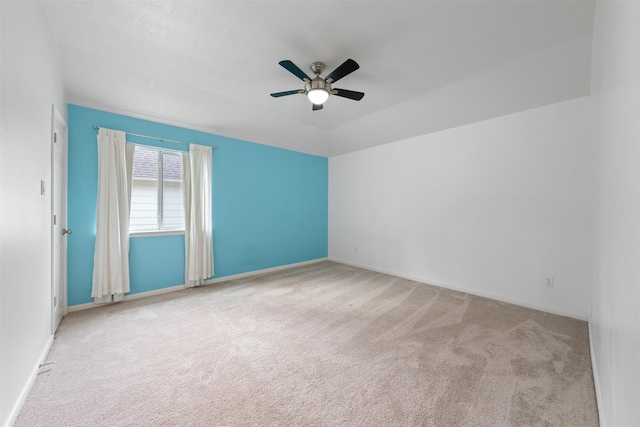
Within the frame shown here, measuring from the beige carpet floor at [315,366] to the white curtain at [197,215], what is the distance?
710 millimetres

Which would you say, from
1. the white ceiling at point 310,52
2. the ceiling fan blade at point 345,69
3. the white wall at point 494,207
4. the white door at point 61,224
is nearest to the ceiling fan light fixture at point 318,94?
the ceiling fan blade at point 345,69

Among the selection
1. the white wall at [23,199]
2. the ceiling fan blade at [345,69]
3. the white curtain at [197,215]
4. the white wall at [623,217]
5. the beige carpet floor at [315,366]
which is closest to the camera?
the white wall at [623,217]

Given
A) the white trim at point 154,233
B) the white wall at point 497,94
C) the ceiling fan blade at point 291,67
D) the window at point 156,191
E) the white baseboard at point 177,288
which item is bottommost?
the white baseboard at point 177,288

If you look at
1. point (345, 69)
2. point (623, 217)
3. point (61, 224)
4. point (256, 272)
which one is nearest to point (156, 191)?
point (61, 224)

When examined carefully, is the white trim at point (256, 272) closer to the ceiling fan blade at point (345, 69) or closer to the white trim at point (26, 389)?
the white trim at point (26, 389)

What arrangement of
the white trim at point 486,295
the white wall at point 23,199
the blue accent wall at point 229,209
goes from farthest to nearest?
the blue accent wall at point 229,209 < the white trim at point 486,295 < the white wall at point 23,199

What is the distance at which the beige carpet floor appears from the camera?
1.51 meters

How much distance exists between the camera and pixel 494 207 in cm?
344

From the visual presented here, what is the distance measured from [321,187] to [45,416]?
5.02 m

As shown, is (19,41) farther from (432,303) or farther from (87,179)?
(432,303)

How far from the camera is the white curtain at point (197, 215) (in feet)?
12.5

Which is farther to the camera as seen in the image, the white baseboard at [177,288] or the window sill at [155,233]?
the window sill at [155,233]

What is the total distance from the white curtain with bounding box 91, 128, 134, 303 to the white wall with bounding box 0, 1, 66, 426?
0.97 meters

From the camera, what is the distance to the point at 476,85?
9.82 feet
